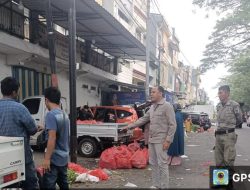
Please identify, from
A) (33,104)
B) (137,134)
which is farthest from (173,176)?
(33,104)

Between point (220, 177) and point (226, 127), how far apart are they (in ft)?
3.09

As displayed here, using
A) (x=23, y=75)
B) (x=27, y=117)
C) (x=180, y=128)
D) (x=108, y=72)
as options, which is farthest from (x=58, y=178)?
(x=108, y=72)

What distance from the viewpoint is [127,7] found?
106ft

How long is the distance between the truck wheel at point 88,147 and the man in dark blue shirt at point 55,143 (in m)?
6.70

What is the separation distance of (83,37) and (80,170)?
11.7 m

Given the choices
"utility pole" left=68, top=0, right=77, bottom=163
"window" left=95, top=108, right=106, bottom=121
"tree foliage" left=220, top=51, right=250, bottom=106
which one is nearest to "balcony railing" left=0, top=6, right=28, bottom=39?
"utility pole" left=68, top=0, right=77, bottom=163

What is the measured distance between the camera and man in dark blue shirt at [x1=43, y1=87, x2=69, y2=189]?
5113 mm

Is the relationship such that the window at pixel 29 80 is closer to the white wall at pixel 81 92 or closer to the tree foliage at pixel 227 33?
the white wall at pixel 81 92

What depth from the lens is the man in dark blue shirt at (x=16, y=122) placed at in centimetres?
514

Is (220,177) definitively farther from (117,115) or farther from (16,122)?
(117,115)

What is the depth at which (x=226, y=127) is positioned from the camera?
302 inches

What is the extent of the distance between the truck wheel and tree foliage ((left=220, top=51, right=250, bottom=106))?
19.3 m

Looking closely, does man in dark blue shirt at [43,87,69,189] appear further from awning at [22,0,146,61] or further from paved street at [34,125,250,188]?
awning at [22,0,146,61]

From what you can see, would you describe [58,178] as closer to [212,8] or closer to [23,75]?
[23,75]
